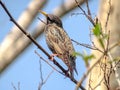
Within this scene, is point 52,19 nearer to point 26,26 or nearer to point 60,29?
point 60,29

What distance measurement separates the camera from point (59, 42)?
399cm

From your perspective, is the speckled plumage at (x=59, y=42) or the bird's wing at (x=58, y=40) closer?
the speckled plumage at (x=59, y=42)

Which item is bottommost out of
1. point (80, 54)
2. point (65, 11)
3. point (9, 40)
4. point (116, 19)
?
point (80, 54)

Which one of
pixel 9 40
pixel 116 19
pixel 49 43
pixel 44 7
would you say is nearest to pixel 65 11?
pixel 44 7

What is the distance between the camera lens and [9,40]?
721 cm

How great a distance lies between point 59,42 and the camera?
3.99 m

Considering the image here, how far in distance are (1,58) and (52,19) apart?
9.08 feet

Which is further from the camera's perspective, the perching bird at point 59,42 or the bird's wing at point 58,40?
the bird's wing at point 58,40

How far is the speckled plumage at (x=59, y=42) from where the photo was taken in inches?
142

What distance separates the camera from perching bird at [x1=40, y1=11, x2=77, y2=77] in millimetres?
3600

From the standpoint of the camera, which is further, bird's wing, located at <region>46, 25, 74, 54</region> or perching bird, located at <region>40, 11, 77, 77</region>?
bird's wing, located at <region>46, 25, 74, 54</region>

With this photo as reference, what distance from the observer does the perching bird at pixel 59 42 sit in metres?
3.60

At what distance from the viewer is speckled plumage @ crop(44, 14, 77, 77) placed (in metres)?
3.60

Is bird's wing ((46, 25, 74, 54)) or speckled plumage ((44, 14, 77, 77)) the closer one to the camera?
speckled plumage ((44, 14, 77, 77))
